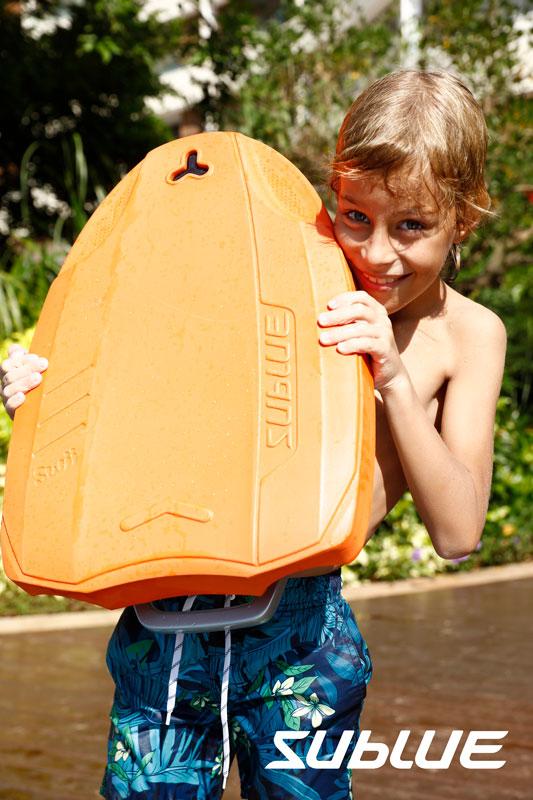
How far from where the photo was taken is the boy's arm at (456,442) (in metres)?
1.80

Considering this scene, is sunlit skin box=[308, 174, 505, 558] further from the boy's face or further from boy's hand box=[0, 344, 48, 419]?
boy's hand box=[0, 344, 48, 419]

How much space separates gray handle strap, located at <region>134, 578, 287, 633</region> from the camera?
1847 millimetres

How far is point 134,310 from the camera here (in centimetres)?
198

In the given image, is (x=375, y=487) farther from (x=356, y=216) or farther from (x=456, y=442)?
(x=356, y=216)

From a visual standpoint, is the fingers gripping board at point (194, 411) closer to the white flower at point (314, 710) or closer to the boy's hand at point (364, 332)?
the boy's hand at point (364, 332)

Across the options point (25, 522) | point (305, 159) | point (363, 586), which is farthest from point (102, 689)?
point (305, 159)

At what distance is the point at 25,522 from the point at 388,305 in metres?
0.69

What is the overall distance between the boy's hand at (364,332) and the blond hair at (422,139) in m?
0.19

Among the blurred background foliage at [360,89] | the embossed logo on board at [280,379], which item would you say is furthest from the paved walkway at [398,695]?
the embossed logo on board at [280,379]

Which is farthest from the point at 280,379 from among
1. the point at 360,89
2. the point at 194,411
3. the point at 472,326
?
the point at 360,89

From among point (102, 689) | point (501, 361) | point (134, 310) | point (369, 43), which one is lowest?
point (102, 689)

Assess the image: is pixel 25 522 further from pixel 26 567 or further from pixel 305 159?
pixel 305 159

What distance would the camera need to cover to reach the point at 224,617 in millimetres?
1857

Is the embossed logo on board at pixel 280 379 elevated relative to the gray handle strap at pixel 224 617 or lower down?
elevated
